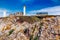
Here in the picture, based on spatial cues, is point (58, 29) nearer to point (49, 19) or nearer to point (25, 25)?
point (49, 19)

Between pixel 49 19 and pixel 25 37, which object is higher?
pixel 49 19

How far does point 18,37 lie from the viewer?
199 ft

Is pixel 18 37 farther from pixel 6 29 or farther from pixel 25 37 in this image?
pixel 6 29

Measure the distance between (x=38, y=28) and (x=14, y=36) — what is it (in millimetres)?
7458

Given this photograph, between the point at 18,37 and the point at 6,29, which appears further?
the point at 6,29

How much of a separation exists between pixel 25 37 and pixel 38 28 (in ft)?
16.0

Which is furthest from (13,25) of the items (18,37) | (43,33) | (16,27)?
(43,33)

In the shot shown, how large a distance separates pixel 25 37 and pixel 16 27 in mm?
5599

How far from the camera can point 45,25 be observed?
205ft

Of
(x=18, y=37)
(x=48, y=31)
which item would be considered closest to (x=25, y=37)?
(x=18, y=37)

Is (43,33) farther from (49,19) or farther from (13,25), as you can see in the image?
(13,25)

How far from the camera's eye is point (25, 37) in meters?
60.8

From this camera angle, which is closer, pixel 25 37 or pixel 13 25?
pixel 25 37

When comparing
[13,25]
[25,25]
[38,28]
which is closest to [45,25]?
[38,28]
